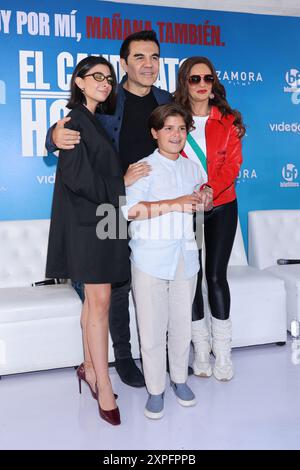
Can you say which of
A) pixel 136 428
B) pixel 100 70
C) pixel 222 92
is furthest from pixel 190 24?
pixel 136 428

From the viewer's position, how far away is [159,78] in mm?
3973

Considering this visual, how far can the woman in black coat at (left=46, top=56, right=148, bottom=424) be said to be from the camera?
2172 mm

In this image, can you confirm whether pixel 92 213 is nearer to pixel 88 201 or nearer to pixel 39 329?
pixel 88 201

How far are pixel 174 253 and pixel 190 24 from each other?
2455 mm

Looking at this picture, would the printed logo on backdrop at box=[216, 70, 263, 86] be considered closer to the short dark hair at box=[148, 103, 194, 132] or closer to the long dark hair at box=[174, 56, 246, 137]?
the long dark hair at box=[174, 56, 246, 137]

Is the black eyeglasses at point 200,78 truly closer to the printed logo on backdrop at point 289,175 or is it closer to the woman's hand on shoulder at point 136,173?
the woman's hand on shoulder at point 136,173

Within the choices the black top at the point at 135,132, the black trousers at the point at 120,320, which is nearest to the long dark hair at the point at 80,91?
the black top at the point at 135,132

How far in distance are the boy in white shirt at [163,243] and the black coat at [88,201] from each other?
0.32 feet

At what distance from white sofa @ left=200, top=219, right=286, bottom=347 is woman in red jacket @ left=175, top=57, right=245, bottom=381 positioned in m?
0.40

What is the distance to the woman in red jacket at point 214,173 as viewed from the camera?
267cm

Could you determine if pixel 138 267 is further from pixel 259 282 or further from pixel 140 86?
pixel 259 282

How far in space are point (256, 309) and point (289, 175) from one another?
1.53 meters

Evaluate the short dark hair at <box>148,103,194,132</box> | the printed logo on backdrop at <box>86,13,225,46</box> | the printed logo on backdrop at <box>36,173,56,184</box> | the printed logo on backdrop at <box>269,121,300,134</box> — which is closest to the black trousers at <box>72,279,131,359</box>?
the short dark hair at <box>148,103,194,132</box>

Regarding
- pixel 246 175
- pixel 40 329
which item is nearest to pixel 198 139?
pixel 40 329
